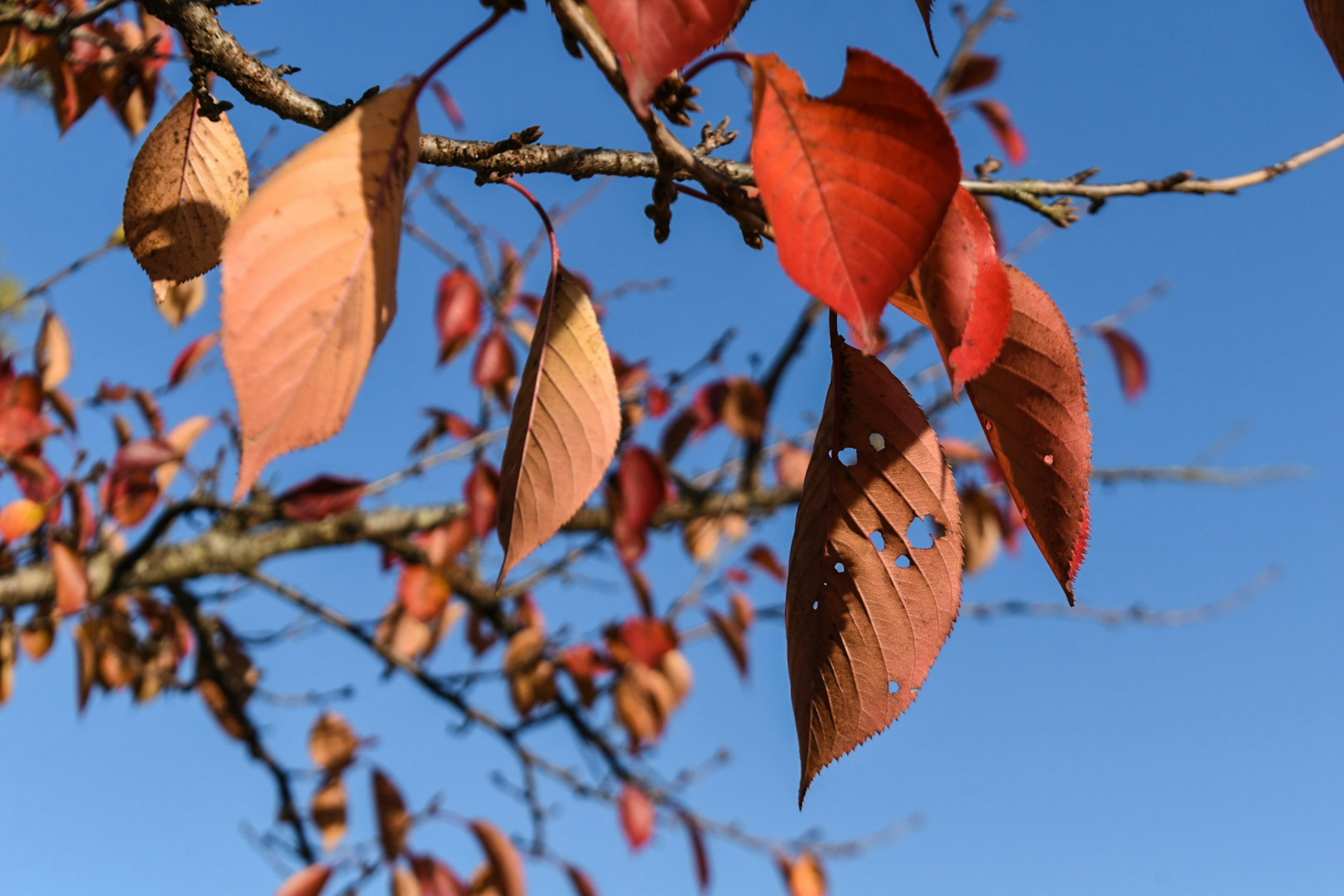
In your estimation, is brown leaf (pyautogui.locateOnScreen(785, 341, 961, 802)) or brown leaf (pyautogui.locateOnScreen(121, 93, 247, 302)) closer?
brown leaf (pyautogui.locateOnScreen(785, 341, 961, 802))

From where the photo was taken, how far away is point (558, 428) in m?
0.50

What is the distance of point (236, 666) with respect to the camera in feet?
7.54

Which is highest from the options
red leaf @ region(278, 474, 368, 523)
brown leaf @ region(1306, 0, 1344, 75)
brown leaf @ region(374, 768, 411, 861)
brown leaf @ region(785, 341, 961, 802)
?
red leaf @ region(278, 474, 368, 523)

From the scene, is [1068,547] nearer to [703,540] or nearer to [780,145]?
[780,145]

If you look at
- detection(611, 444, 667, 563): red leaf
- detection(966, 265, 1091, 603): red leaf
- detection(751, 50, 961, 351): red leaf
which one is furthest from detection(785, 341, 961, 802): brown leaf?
detection(611, 444, 667, 563): red leaf

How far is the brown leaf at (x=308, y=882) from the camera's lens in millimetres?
1897

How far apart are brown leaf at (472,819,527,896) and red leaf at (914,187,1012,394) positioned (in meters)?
1.82

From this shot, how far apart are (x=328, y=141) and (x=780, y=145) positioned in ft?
0.58

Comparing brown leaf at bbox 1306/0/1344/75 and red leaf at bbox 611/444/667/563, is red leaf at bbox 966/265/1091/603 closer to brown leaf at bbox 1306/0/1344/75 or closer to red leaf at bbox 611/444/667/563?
brown leaf at bbox 1306/0/1344/75

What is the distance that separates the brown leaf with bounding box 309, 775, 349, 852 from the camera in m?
2.10

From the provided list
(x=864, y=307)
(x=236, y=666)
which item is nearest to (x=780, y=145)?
(x=864, y=307)

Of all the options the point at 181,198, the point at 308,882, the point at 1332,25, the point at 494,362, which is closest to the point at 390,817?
the point at 308,882

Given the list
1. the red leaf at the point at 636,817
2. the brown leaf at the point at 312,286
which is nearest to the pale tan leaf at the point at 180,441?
the red leaf at the point at 636,817

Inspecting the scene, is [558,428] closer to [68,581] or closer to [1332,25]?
[1332,25]
